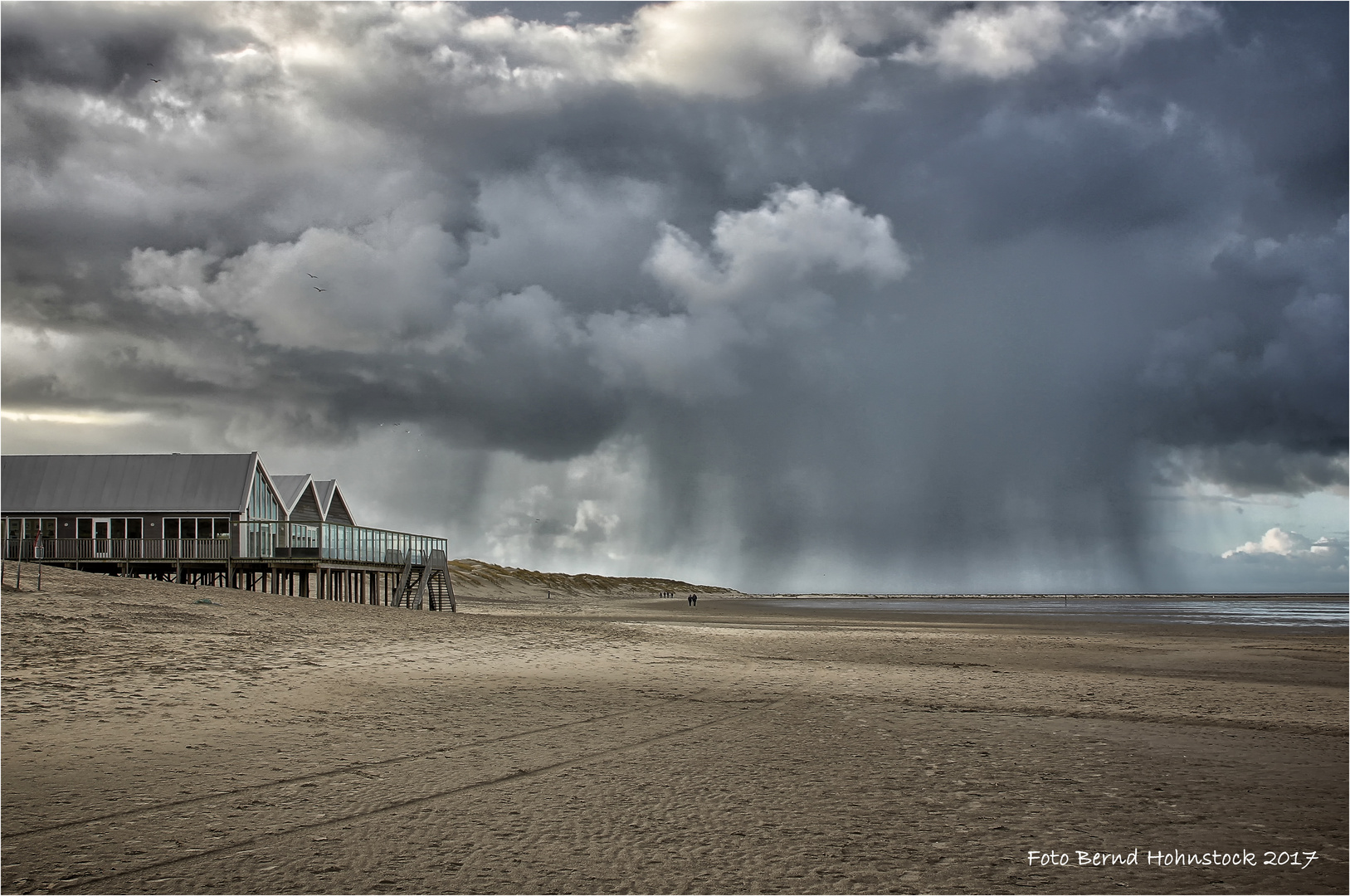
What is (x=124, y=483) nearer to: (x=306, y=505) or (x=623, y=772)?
(x=306, y=505)

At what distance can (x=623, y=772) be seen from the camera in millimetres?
9203

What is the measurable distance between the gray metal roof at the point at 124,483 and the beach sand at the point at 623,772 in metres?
23.8

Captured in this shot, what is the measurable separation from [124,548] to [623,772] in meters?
37.2

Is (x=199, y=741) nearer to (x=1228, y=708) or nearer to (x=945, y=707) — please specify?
(x=945, y=707)

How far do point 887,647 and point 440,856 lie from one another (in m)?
20.9

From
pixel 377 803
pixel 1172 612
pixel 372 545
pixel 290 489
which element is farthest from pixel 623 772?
pixel 1172 612

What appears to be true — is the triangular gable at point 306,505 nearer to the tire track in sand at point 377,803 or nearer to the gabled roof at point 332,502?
the gabled roof at point 332,502

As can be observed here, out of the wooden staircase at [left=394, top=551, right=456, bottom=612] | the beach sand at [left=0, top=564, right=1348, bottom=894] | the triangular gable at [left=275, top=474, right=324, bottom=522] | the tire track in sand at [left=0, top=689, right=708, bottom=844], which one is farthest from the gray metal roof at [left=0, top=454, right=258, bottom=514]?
the tire track in sand at [left=0, top=689, right=708, bottom=844]

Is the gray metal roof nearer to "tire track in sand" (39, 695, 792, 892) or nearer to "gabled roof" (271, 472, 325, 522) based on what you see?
"gabled roof" (271, 472, 325, 522)

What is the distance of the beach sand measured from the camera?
6.50 meters

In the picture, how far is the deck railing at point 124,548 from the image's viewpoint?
3881 cm

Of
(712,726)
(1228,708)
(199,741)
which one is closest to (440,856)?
(199,741)

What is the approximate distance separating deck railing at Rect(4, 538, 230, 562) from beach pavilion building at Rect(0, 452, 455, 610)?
0.03 m

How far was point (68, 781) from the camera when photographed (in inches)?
324
